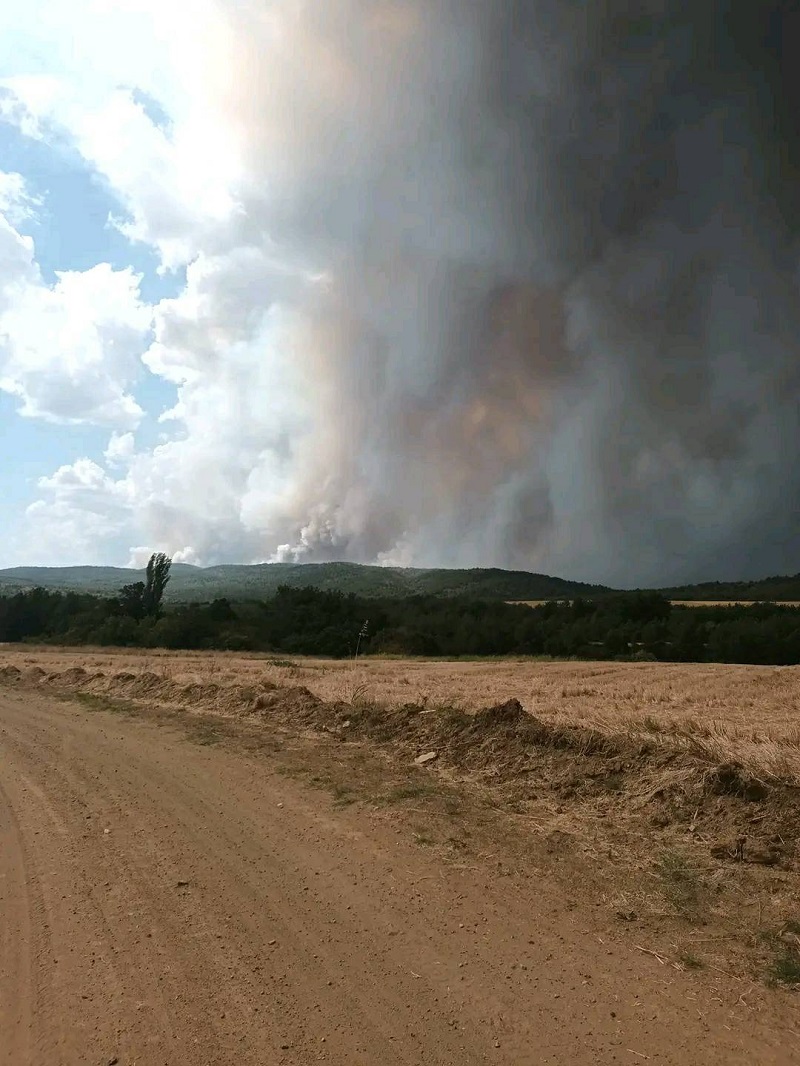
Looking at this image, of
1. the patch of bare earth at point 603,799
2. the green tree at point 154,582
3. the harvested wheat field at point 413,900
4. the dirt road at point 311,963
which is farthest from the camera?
the green tree at point 154,582

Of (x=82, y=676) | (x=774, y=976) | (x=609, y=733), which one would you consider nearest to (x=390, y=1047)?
(x=774, y=976)

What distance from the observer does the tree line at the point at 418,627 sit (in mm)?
65438

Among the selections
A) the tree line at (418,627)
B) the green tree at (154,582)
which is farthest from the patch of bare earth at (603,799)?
the green tree at (154,582)

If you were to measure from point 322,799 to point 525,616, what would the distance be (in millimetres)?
75370

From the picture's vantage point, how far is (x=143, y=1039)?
4227 mm

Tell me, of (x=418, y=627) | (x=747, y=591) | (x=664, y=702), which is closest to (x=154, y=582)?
(x=418, y=627)

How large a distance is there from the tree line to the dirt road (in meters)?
59.1

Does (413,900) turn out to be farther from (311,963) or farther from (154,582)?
(154,582)

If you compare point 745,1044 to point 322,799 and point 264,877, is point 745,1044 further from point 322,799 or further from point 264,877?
point 322,799

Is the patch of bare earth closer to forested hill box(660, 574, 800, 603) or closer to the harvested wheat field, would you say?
the harvested wheat field

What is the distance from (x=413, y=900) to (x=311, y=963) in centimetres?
137

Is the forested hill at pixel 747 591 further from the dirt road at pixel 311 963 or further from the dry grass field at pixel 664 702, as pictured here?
the dirt road at pixel 311 963

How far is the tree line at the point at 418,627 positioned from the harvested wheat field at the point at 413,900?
55.7 m

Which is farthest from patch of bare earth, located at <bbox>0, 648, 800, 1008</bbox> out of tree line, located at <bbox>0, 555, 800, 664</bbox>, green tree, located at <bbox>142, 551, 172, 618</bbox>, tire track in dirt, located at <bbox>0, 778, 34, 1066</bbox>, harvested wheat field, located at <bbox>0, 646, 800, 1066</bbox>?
green tree, located at <bbox>142, 551, 172, 618</bbox>
